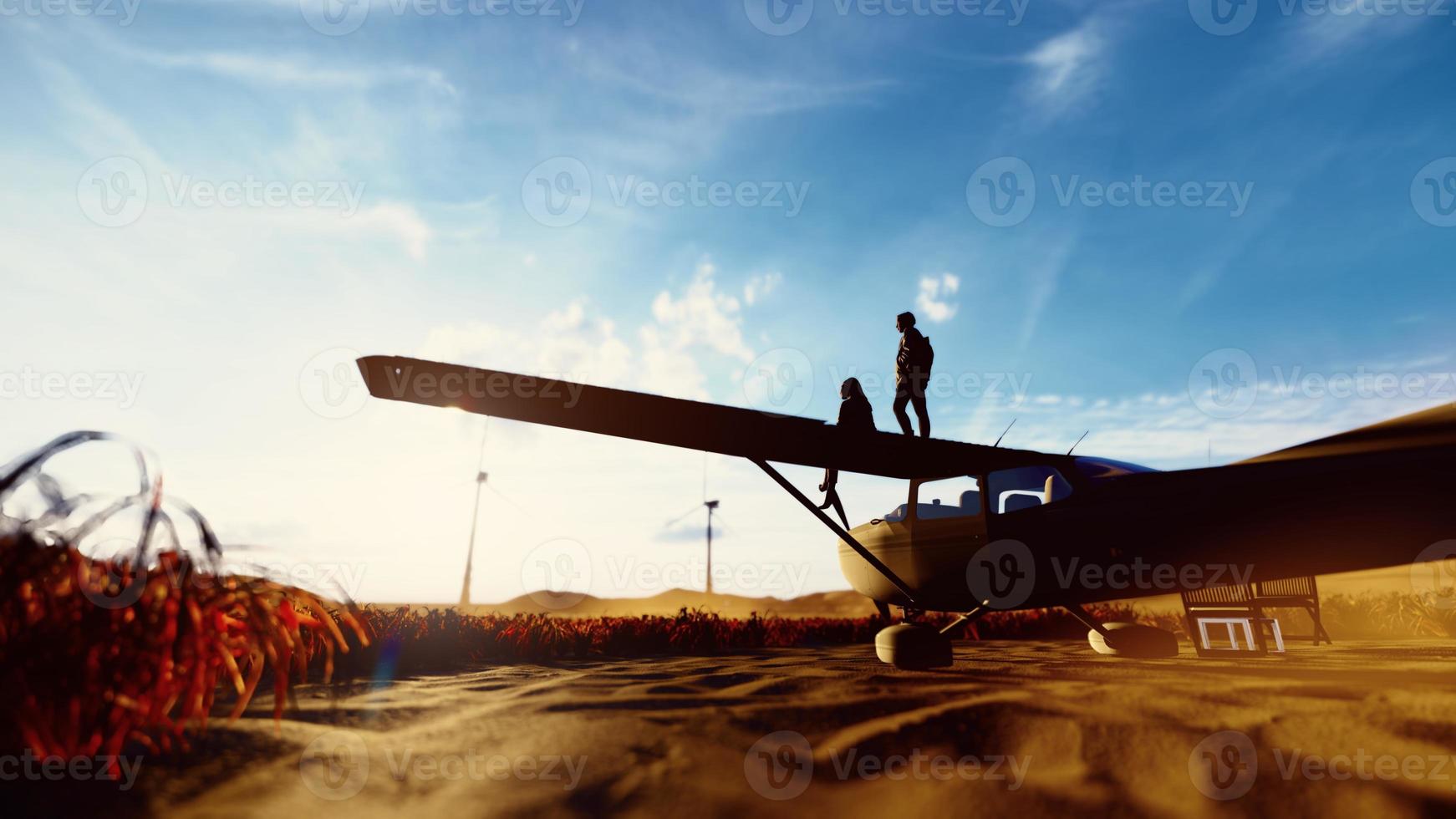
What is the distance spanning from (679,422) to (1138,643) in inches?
263

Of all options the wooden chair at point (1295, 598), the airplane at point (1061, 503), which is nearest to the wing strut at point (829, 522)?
the airplane at point (1061, 503)

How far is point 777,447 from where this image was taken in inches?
288

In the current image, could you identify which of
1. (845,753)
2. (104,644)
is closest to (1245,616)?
(845,753)

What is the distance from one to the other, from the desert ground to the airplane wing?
260cm

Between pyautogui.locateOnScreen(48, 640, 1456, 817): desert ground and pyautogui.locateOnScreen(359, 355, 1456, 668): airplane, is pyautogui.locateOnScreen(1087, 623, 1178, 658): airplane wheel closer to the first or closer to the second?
pyautogui.locateOnScreen(359, 355, 1456, 668): airplane

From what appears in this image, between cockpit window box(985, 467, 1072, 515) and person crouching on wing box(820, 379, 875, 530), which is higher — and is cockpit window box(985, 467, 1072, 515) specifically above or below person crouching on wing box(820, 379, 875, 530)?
below

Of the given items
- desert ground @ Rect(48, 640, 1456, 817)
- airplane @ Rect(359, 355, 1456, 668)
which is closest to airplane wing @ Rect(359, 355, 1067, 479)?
airplane @ Rect(359, 355, 1456, 668)

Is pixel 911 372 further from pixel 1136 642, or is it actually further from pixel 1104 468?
pixel 1136 642

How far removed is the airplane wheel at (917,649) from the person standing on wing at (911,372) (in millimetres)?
2447

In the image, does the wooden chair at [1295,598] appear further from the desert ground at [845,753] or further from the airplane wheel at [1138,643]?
the desert ground at [845,753]

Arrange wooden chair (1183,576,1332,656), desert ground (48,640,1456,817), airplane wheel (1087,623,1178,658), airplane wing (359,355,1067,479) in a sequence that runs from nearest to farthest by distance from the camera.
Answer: desert ground (48,640,1456,817), airplane wing (359,355,1067,479), airplane wheel (1087,623,1178,658), wooden chair (1183,576,1332,656)

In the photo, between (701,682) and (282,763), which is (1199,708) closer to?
(701,682)

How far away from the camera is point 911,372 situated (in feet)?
29.0

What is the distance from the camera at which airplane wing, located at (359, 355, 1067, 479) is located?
598cm
